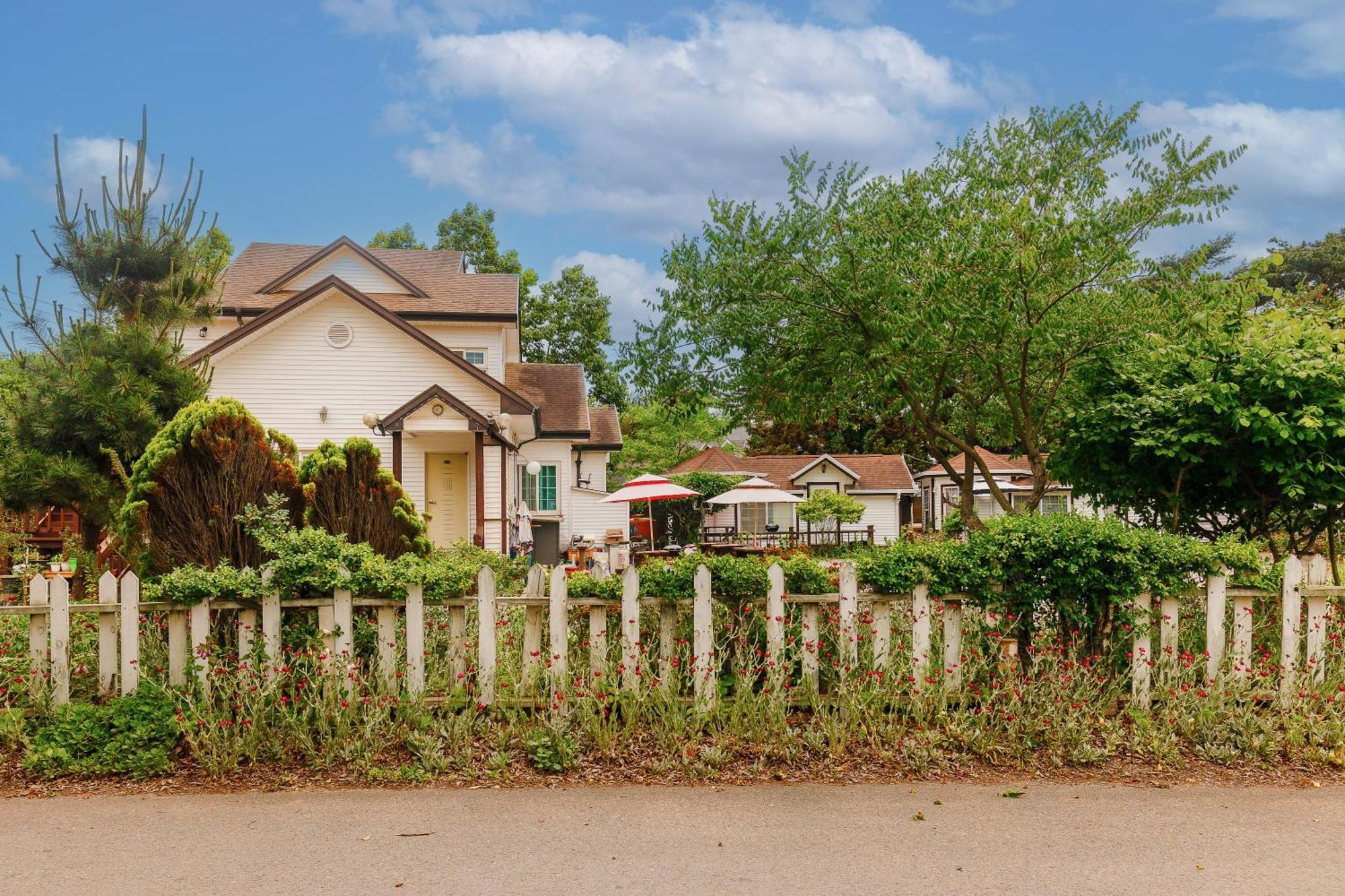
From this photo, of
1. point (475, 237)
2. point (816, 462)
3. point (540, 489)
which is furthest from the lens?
point (475, 237)

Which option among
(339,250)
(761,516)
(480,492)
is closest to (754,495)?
(480,492)

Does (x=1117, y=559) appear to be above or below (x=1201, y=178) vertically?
below

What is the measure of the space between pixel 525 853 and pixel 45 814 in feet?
8.37

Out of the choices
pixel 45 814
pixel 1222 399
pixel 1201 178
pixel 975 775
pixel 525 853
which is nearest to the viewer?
pixel 525 853

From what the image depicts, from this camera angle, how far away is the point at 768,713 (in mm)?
5391

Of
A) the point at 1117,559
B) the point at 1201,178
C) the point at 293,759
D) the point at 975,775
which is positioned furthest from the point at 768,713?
the point at 1201,178

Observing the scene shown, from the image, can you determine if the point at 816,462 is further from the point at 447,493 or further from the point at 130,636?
the point at 130,636

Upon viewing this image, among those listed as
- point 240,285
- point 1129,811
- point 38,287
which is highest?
point 240,285

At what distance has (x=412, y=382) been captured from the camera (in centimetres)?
1841

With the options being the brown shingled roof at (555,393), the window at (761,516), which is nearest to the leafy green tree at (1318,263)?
the window at (761,516)

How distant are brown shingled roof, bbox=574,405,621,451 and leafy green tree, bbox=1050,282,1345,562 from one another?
17.6m

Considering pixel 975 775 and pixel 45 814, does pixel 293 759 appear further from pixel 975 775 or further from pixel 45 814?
pixel 975 775

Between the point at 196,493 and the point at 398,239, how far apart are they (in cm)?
4154

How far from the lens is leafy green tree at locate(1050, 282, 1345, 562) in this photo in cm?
671
